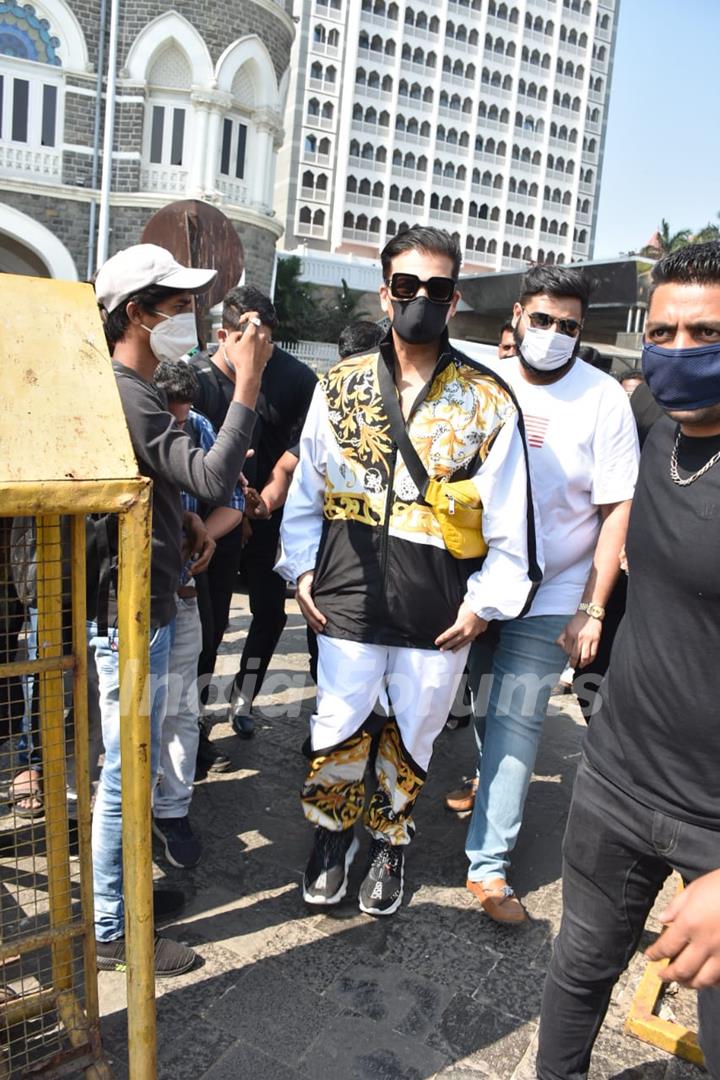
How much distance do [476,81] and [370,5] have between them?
8.70m

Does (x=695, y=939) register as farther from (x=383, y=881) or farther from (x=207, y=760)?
(x=207, y=760)

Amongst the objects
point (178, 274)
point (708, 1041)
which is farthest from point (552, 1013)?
point (178, 274)

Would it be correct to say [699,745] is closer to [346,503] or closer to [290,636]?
[346,503]

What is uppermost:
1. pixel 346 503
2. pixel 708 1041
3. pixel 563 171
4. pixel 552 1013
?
pixel 563 171

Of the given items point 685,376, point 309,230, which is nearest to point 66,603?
point 685,376

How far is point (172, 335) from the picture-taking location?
2.53m

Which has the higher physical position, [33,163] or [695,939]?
[33,163]

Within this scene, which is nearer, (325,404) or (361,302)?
(325,404)

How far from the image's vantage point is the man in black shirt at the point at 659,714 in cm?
183

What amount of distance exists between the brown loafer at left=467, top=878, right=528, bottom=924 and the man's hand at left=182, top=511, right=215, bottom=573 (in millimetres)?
1486

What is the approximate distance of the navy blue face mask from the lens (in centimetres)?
183

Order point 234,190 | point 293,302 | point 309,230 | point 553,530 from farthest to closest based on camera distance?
1. point 309,230
2. point 293,302
3. point 234,190
4. point 553,530

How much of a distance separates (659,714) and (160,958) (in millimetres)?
1627

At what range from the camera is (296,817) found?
11.9 ft
